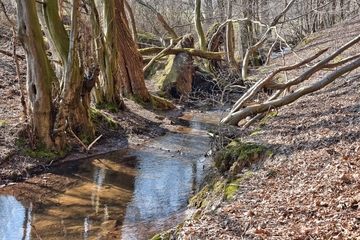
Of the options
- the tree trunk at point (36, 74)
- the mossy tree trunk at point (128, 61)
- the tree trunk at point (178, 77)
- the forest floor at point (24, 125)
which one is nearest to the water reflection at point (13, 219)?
the forest floor at point (24, 125)

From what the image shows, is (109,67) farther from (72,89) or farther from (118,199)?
(118,199)

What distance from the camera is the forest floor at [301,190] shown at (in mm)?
3988

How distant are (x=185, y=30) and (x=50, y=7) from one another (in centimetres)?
2212

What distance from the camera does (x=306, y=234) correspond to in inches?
149

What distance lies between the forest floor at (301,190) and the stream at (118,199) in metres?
1.79

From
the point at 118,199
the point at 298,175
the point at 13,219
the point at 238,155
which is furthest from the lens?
the point at 118,199

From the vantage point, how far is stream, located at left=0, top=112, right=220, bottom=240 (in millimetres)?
6273

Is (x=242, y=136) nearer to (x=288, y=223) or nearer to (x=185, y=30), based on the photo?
(x=288, y=223)

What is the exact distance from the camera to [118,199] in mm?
7668

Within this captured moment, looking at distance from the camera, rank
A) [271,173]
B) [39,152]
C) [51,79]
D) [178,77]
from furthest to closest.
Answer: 1. [178,77]
2. [51,79]
3. [39,152]
4. [271,173]

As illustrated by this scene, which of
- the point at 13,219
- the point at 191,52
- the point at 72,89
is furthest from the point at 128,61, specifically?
the point at 13,219

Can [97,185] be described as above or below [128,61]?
below

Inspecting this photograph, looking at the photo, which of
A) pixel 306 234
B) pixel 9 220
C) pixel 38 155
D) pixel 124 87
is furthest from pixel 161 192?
pixel 124 87

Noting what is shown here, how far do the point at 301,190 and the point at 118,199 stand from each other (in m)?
4.18
